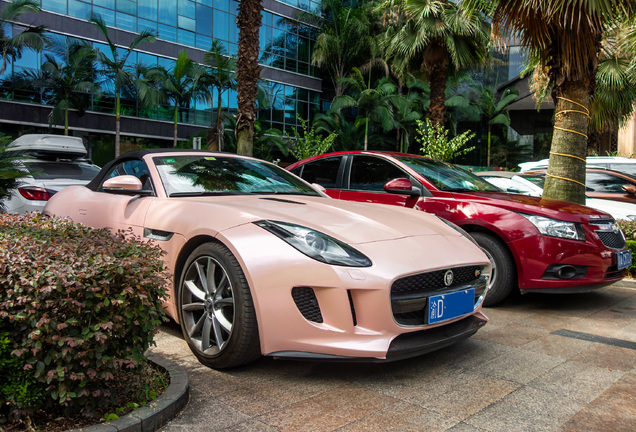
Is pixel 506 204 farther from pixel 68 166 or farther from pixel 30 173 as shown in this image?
pixel 68 166

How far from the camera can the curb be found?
2252 millimetres

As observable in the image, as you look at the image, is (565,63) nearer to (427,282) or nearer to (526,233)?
(526,233)

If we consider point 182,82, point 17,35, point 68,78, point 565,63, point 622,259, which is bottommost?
point 622,259

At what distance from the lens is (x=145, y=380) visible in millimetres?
2668

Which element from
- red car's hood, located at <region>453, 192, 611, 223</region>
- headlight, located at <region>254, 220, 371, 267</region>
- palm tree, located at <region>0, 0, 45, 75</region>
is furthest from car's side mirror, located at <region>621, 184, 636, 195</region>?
palm tree, located at <region>0, 0, 45, 75</region>

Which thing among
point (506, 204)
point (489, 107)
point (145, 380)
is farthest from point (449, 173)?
point (489, 107)

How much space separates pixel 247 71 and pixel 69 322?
32.6ft

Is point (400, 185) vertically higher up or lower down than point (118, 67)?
lower down

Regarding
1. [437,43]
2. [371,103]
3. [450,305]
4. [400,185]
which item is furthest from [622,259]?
[371,103]

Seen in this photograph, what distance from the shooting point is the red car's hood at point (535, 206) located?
16.0 feet

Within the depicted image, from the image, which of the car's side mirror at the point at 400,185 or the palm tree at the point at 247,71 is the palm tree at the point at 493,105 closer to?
the palm tree at the point at 247,71

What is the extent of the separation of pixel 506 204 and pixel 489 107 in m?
33.5

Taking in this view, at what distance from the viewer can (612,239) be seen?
16.8 ft

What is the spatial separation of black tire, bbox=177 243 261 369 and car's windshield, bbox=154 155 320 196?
0.84 m
